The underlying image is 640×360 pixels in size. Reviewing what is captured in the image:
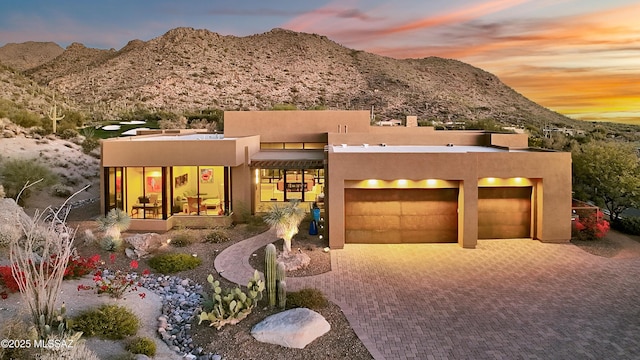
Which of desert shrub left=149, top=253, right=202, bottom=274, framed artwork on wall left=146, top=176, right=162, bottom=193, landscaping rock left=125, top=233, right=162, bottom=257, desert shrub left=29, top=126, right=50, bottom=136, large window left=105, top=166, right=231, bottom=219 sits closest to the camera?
desert shrub left=149, top=253, right=202, bottom=274

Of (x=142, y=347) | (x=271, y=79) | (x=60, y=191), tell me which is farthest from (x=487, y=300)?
(x=271, y=79)

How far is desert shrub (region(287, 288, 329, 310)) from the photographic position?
9820 mm

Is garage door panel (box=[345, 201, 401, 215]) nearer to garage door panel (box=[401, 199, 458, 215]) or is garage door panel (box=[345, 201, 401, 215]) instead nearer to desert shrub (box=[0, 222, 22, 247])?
garage door panel (box=[401, 199, 458, 215])

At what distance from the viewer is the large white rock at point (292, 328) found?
8227 millimetres

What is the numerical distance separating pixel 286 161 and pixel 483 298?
40.8 feet

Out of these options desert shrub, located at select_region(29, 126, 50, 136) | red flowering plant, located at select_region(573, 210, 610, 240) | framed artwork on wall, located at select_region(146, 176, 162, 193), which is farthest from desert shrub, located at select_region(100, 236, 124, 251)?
desert shrub, located at select_region(29, 126, 50, 136)

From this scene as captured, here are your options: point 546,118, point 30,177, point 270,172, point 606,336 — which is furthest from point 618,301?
point 546,118

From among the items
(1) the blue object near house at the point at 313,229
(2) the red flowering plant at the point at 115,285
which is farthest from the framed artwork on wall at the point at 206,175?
(2) the red flowering plant at the point at 115,285

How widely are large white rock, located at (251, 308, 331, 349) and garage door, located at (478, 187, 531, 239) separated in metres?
9.53

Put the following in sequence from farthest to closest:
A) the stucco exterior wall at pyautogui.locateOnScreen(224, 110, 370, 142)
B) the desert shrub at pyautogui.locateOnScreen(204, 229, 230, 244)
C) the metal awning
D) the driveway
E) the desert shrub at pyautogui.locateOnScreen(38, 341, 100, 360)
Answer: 1. the stucco exterior wall at pyautogui.locateOnScreen(224, 110, 370, 142)
2. the metal awning
3. the desert shrub at pyautogui.locateOnScreen(204, 229, 230, 244)
4. the driveway
5. the desert shrub at pyautogui.locateOnScreen(38, 341, 100, 360)

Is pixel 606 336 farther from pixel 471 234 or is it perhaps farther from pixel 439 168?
pixel 439 168

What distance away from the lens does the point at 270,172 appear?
22.0 m

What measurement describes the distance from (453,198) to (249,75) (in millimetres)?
59516

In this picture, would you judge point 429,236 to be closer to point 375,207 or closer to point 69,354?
point 375,207
